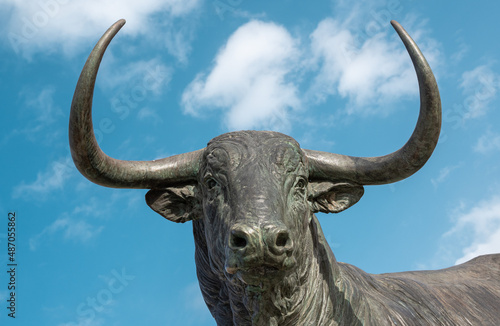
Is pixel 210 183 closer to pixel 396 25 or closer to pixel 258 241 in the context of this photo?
pixel 258 241

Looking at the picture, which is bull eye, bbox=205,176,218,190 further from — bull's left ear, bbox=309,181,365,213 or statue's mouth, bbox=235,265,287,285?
bull's left ear, bbox=309,181,365,213

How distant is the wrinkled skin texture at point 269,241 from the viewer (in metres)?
4.31

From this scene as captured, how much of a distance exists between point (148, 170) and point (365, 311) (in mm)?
2103

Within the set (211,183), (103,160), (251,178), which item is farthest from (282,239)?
(103,160)

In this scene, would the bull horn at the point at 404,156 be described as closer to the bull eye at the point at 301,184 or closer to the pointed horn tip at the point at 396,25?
the pointed horn tip at the point at 396,25

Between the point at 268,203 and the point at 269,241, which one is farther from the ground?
the point at 268,203

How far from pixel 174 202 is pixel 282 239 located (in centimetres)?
139

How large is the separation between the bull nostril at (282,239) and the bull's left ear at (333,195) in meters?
1.05

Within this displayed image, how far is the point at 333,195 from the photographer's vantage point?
545cm

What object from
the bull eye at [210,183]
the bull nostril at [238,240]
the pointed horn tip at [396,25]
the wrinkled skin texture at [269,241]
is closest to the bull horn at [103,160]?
the wrinkled skin texture at [269,241]

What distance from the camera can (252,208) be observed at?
436 centimetres

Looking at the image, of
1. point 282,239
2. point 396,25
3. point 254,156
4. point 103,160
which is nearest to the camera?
point 282,239

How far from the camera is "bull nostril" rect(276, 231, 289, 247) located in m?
4.23

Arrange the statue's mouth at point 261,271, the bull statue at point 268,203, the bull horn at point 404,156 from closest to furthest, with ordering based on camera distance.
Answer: the statue's mouth at point 261,271
the bull statue at point 268,203
the bull horn at point 404,156
